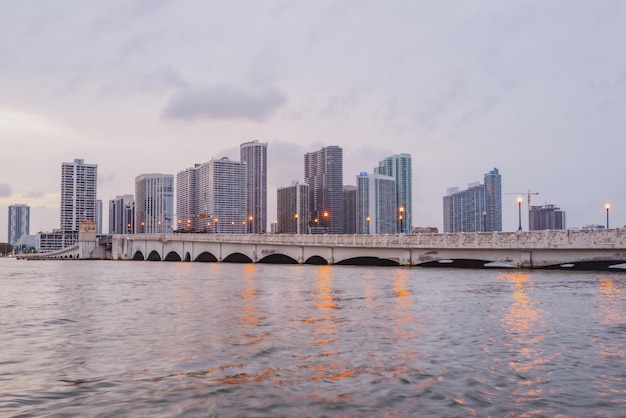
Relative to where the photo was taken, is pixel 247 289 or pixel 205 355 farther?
pixel 247 289

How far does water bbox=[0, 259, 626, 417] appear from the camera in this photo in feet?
35.3

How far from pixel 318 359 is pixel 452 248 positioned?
50.7 metres

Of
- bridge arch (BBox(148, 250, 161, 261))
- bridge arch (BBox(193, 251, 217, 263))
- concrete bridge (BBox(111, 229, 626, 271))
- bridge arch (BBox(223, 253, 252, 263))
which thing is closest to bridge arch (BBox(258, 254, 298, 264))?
concrete bridge (BBox(111, 229, 626, 271))

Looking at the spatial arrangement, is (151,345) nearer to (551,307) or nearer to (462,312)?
(462,312)

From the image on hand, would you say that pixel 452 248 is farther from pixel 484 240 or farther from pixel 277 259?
pixel 277 259

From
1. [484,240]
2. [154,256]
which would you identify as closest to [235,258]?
[154,256]

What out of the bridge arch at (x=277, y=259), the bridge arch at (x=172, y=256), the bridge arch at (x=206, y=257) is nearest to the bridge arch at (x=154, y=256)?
the bridge arch at (x=172, y=256)

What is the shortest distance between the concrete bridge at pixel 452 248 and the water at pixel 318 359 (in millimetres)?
24823

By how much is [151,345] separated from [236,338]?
2.87m

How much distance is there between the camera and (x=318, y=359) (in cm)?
1488

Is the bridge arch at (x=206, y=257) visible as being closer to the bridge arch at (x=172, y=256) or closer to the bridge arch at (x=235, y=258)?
the bridge arch at (x=235, y=258)

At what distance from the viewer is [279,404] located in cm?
1073

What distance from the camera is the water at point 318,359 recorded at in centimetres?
1075

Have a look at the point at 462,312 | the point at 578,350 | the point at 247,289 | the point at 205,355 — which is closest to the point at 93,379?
the point at 205,355
